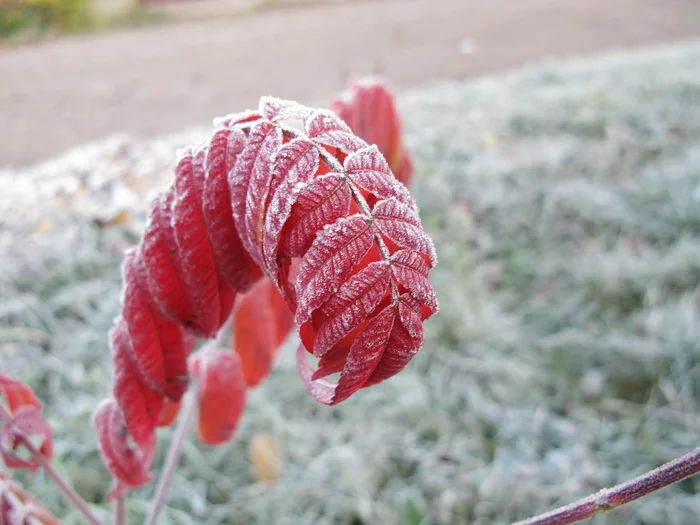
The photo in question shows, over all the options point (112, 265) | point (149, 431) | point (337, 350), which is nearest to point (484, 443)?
point (149, 431)

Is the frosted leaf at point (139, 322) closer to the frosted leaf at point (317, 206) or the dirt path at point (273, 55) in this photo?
the frosted leaf at point (317, 206)

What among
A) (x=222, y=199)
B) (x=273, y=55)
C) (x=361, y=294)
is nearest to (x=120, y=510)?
(x=222, y=199)

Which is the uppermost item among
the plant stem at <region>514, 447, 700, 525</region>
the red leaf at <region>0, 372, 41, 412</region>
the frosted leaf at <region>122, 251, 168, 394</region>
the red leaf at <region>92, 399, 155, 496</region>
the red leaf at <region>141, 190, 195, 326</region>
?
the red leaf at <region>141, 190, 195, 326</region>

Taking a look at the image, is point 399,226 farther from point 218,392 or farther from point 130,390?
point 218,392

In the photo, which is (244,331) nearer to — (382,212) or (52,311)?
(382,212)

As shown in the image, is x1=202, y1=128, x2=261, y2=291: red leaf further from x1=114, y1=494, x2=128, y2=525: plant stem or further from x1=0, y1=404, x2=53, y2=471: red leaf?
x1=114, y1=494, x2=128, y2=525: plant stem

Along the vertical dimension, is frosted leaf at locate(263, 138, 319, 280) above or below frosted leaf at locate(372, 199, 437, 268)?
above

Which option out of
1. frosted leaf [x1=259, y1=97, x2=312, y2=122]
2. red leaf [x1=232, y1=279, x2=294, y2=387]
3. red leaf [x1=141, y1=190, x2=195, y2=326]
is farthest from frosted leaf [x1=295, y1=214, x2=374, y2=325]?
red leaf [x1=232, y1=279, x2=294, y2=387]
